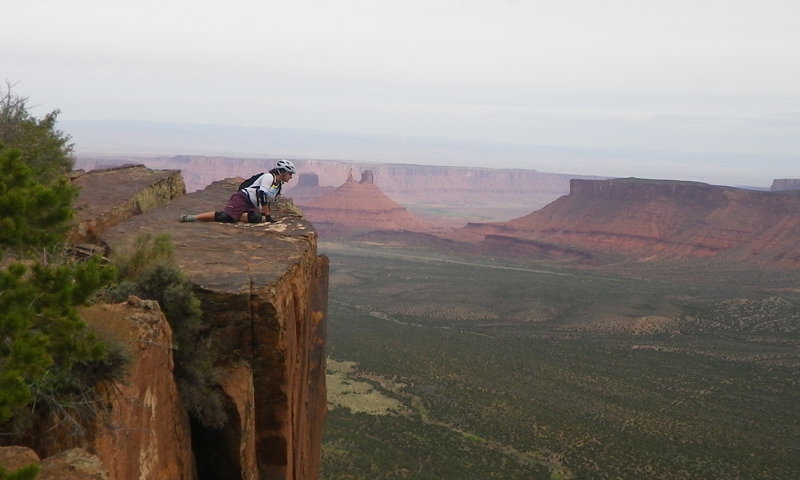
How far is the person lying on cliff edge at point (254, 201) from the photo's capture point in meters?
10.4

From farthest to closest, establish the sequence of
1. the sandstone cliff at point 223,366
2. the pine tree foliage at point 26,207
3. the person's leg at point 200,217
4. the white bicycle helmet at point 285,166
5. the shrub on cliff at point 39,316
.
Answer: the white bicycle helmet at point 285,166 → the person's leg at point 200,217 → the pine tree foliage at point 26,207 → the sandstone cliff at point 223,366 → the shrub on cliff at point 39,316

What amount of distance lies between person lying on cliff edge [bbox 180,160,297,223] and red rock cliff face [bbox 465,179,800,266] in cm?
8057

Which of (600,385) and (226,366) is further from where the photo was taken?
(600,385)

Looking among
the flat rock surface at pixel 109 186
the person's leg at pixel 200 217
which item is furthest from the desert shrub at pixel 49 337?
the person's leg at pixel 200 217

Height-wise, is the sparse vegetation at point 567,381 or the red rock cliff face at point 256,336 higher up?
the red rock cliff face at point 256,336

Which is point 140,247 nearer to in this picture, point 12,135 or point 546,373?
point 12,135

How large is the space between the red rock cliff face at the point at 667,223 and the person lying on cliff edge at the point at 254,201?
80571 mm

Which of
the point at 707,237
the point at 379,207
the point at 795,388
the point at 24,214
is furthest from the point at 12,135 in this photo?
the point at 379,207

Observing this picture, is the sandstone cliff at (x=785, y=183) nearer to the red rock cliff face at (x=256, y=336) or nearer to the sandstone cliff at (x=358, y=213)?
the sandstone cliff at (x=358, y=213)

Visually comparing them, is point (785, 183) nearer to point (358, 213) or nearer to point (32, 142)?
point (358, 213)

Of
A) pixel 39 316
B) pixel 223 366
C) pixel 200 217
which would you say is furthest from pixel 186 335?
pixel 200 217

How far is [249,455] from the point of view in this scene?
6.87 meters

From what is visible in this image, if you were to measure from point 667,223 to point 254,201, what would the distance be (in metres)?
95.0

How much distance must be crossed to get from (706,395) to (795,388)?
196 inches
